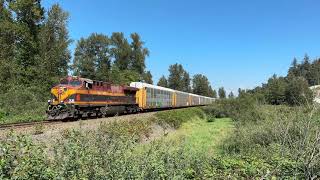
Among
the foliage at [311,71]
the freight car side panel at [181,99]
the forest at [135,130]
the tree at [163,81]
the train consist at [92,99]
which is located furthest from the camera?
the tree at [163,81]

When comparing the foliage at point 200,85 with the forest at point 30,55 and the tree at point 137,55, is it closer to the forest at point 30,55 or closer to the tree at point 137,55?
the tree at point 137,55

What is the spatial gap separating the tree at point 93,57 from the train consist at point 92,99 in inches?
1723

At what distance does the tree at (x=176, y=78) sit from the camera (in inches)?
5782

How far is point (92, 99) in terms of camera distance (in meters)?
29.6

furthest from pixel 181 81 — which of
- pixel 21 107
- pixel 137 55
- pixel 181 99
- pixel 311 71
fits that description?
pixel 311 71

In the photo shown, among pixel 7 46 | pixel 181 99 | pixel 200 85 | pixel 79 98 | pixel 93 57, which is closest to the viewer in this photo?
pixel 79 98

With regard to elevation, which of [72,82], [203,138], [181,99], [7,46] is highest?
[7,46]

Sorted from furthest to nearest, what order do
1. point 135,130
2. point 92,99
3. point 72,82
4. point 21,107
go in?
point 21,107, point 92,99, point 72,82, point 135,130

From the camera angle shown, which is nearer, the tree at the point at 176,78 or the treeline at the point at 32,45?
the treeline at the point at 32,45

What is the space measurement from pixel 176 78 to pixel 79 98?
120737 millimetres

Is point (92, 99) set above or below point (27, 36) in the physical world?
below

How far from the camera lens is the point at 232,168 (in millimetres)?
8852

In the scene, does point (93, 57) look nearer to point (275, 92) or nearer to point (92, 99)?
point (92, 99)

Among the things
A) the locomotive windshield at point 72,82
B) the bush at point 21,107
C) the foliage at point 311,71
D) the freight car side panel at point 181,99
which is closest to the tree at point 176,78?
the freight car side panel at point 181,99
